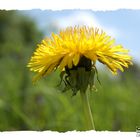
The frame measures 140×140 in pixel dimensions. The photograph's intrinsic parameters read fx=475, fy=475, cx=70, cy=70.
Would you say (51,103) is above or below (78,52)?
below

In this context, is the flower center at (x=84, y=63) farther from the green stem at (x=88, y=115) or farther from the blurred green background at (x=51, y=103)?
the blurred green background at (x=51, y=103)

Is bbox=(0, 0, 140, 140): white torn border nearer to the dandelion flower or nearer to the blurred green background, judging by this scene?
the dandelion flower
